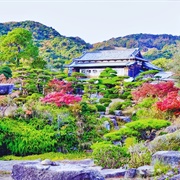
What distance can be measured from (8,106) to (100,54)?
19.9 metres

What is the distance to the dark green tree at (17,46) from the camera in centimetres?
2784

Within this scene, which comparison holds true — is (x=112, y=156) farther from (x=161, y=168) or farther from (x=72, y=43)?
(x=72, y=43)

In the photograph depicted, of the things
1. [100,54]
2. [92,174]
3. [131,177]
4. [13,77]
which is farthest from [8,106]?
[100,54]

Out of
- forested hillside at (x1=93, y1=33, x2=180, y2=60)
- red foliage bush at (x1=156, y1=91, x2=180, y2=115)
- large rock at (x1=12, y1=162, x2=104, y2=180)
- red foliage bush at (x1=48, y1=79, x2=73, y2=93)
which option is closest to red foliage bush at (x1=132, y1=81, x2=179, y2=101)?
red foliage bush at (x1=156, y1=91, x2=180, y2=115)

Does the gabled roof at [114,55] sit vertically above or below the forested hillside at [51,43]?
below

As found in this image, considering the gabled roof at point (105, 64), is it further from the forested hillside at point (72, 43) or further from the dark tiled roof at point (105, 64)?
the forested hillside at point (72, 43)

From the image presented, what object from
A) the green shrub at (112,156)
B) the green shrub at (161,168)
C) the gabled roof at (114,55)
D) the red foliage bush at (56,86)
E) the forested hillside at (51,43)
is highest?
the forested hillside at (51,43)

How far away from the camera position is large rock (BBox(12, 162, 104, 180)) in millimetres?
4965

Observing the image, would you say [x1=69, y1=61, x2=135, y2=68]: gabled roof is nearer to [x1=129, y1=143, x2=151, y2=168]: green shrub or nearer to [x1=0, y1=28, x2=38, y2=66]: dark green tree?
[x1=0, y1=28, x2=38, y2=66]: dark green tree

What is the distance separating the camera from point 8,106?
655 inches

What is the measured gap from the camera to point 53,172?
201 inches

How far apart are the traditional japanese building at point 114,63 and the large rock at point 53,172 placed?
27.1m

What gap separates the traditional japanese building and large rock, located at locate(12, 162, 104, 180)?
27133 millimetres

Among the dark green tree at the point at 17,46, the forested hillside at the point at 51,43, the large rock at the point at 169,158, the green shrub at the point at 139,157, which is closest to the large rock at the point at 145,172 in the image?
the large rock at the point at 169,158
